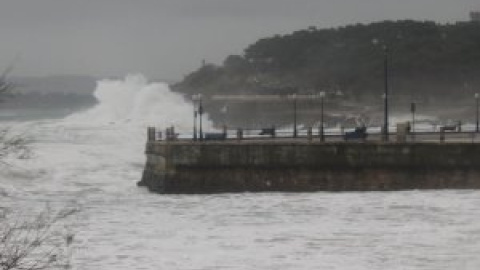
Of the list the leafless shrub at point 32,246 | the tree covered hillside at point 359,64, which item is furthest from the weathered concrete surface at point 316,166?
the tree covered hillside at point 359,64

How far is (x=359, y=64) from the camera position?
131m

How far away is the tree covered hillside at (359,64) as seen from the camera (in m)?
117

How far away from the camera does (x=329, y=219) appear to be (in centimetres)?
2503

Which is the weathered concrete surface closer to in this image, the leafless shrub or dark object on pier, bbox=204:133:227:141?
dark object on pier, bbox=204:133:227:141

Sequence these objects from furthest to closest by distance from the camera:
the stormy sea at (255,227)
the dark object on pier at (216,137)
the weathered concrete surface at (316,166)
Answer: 1. the dark object on pier at (216,137)
2. the weathered concrete surface at (316,166)
3. the stormy sea at (255,227)

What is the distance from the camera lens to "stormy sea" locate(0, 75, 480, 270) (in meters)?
19.2

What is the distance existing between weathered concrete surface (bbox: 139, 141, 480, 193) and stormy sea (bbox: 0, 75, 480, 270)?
79cm

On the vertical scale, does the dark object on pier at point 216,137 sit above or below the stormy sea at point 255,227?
above

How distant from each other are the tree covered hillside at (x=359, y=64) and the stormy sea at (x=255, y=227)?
78991 millimetres

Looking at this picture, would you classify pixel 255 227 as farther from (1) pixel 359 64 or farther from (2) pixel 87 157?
(1) pixel 359 64

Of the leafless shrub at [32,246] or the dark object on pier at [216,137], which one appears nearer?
the leafless shrub at [32,246]

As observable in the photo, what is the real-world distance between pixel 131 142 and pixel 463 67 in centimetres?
6975

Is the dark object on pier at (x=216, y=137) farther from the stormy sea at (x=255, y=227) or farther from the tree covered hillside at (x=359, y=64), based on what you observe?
the tree covered hillside at (x=359, y=64)

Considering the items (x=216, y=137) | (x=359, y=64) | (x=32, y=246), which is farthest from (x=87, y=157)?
(x=359, y=64)
